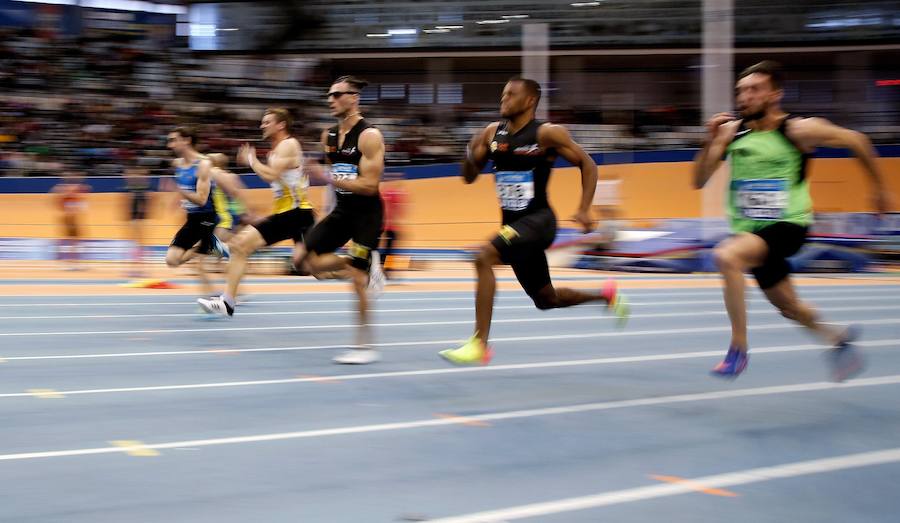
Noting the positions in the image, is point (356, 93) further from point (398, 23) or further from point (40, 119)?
point (398, 23)

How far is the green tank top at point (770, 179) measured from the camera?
5.91 meters

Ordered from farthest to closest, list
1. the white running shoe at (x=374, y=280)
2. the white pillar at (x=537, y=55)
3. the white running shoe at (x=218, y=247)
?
the white pillar at (x=537, y=55), the white running shoe at (x=218, y=247), the white running shoe at (x=374, y=280)

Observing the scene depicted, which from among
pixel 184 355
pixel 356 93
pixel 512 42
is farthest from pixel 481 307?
pixel 512 42

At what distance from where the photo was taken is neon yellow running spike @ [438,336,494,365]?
6609 mm

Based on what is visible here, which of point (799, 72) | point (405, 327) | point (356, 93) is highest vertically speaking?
point (799, 72)

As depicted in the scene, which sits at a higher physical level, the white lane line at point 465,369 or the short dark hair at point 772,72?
the short dark hair at point 772,72

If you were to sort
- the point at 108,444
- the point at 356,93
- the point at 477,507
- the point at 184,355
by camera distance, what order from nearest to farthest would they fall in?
the point at 477,507 → the point at 108,444 → the point at 356,93 → the point at 184,355

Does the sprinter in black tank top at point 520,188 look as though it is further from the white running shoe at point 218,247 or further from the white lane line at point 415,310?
the white running shoe at point 218,247

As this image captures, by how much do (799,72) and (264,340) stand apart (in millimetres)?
36349

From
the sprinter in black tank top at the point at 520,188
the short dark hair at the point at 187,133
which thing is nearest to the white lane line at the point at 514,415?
the sprinter in black tank top at the point at 520,188

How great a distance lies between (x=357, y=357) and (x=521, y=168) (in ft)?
6.03

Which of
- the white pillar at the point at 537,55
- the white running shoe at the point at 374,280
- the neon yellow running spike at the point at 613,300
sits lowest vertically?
the neon yellow running spike at the point at 613,300

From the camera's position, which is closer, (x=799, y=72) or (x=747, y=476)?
(x=747, y=476)

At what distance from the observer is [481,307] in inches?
263
